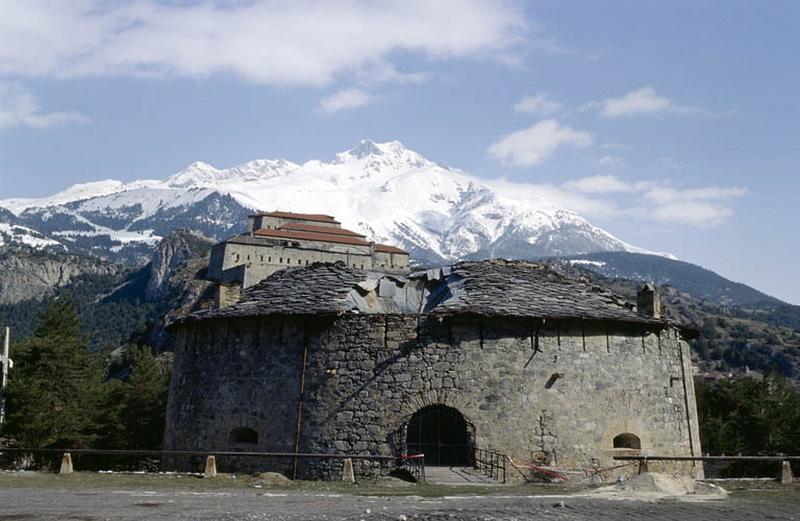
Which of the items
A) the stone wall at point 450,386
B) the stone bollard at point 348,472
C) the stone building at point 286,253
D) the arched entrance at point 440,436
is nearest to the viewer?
the stone bollard at point 348,472

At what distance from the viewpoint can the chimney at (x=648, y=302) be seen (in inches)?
910

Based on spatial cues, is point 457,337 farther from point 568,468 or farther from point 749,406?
point 749,406

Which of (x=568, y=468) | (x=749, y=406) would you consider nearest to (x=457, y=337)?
(x=568, y=468)

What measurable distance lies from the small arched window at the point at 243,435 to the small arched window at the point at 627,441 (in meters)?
9.56

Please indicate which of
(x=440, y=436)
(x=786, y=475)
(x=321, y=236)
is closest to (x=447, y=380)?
(x=440, y=436)

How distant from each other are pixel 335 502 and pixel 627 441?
10182 millimetres

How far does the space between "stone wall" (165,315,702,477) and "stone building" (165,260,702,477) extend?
0.03 m

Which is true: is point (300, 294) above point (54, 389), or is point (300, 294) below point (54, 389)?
above

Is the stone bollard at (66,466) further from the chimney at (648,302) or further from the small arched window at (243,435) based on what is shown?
the chimney at (648,302)

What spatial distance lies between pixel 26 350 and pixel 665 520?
123 ft

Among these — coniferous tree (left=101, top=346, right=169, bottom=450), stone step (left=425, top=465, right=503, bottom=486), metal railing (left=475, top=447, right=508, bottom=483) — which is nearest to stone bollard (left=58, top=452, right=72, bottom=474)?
stone step (left=425, top=465, right=503, bottom=486)

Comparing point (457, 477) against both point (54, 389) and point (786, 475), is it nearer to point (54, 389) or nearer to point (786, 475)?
point (786, 475)

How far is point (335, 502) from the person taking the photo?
46.3 ft

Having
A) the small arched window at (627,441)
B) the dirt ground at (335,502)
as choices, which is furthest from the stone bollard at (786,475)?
the small arched window at (627,441)
